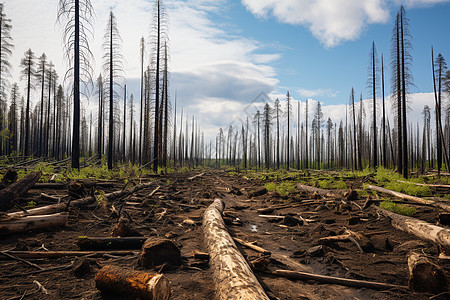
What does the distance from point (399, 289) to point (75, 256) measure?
16.9 ft

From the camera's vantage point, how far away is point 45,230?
5.30m

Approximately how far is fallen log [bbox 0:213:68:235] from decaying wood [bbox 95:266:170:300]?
311 centimetres

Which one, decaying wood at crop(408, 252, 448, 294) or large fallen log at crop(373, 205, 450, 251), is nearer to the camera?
decaying wood at crop(408, 252, 448, 294)

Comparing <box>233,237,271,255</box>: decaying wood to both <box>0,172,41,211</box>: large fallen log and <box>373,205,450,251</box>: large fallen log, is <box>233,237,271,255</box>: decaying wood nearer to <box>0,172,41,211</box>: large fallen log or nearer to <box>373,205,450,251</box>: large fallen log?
<box>373,205,450,251</box>: large fallen log

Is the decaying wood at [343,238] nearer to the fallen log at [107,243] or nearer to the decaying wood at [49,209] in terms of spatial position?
the fallen log at [107,243]

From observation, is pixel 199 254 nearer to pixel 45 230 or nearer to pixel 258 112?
pixel 45 230

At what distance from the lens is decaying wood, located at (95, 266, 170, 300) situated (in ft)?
8.56

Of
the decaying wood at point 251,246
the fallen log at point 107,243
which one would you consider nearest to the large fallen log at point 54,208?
the fallen log at point 107,243

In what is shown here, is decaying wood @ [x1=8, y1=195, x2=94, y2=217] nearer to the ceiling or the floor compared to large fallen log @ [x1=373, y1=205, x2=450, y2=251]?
nearer to the ceiling

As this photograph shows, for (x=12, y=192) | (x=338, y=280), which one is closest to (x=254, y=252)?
(x=338, y=280)

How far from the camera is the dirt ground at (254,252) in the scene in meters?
3.31

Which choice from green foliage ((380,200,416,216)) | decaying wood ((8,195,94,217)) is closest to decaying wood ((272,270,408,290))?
green foliage ((380,200,416,216))

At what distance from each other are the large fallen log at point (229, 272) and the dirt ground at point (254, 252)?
0.24m

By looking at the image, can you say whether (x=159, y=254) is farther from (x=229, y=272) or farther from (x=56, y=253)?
(x=56, y=253)
